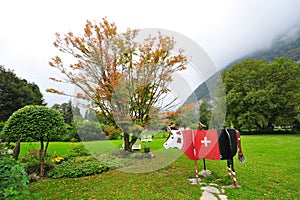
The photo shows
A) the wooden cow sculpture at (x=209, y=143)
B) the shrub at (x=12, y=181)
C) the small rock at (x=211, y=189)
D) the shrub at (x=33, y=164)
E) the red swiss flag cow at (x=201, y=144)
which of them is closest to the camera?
the shrub at (x=12, y=181)

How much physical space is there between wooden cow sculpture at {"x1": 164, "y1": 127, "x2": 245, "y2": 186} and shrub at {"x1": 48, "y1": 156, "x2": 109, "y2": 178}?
3.03m

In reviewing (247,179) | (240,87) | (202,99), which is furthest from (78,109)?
(240,87)

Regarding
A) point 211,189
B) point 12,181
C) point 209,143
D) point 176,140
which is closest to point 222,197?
point 211,189

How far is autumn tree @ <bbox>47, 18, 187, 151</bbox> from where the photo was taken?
7.04 metres

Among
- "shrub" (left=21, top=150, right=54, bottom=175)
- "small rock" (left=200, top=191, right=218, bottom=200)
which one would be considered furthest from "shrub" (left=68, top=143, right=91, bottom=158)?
"small rock" (left=200, top=191, right=218, bottom=200)

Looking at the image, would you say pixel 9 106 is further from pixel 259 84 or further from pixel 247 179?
pixel 259 84

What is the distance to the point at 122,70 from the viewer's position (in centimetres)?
769

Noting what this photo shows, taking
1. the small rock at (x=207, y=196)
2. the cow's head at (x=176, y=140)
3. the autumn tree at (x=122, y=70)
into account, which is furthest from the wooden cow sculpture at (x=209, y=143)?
the autumn tree at (x=122, y=70)

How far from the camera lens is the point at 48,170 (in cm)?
635

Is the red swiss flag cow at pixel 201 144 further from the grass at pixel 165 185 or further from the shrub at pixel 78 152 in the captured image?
the shrub at pixel 78 152

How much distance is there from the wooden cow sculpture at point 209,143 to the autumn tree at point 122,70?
2.47 meters

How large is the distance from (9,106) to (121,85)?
2230 centimetres

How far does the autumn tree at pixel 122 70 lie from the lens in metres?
7.04

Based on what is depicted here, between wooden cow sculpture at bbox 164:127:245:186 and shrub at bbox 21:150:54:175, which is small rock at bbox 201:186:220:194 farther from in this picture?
shrub at bbox 21:150:54:175
